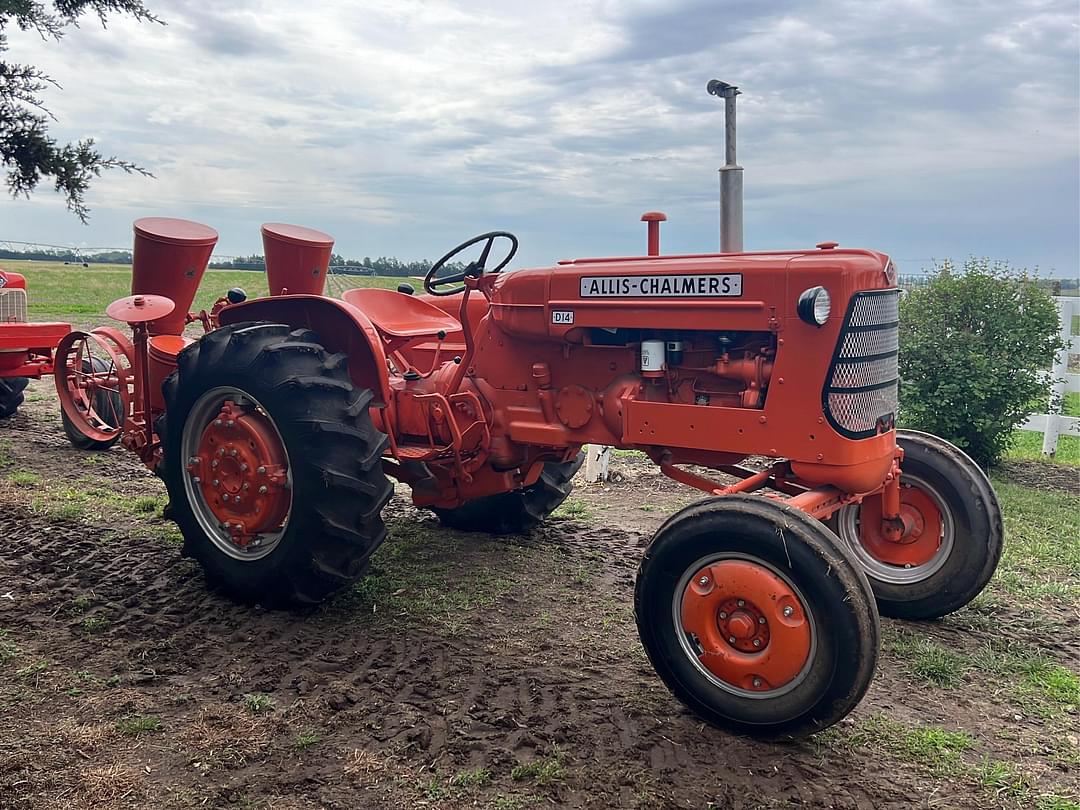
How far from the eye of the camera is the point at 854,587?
9.16 ft

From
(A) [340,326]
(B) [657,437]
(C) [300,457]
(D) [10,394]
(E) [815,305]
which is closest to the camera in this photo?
(E) [815,305]

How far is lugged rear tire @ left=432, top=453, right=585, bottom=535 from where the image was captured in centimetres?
523

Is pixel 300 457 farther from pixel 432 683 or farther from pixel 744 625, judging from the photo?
pixel 744 625

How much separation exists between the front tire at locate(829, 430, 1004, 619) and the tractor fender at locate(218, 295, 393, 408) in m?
2.29

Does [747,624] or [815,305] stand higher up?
[815,305]

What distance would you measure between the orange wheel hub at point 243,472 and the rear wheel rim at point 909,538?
8.58 feet

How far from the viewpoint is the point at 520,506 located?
525 centimetres

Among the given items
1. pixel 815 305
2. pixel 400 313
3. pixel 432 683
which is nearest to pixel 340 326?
pixel 400 313

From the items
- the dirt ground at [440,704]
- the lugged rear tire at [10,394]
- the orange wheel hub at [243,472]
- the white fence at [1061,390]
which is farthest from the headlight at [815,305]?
the lugged rear tire at [10,394]

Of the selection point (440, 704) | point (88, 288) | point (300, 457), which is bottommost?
point (440, 704)

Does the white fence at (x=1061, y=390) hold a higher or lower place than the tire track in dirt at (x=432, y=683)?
higher

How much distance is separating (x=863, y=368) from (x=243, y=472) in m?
2.67

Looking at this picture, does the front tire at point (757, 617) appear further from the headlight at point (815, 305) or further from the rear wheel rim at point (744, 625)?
the headlight at point (815, 305)

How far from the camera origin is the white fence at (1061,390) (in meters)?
8.12
